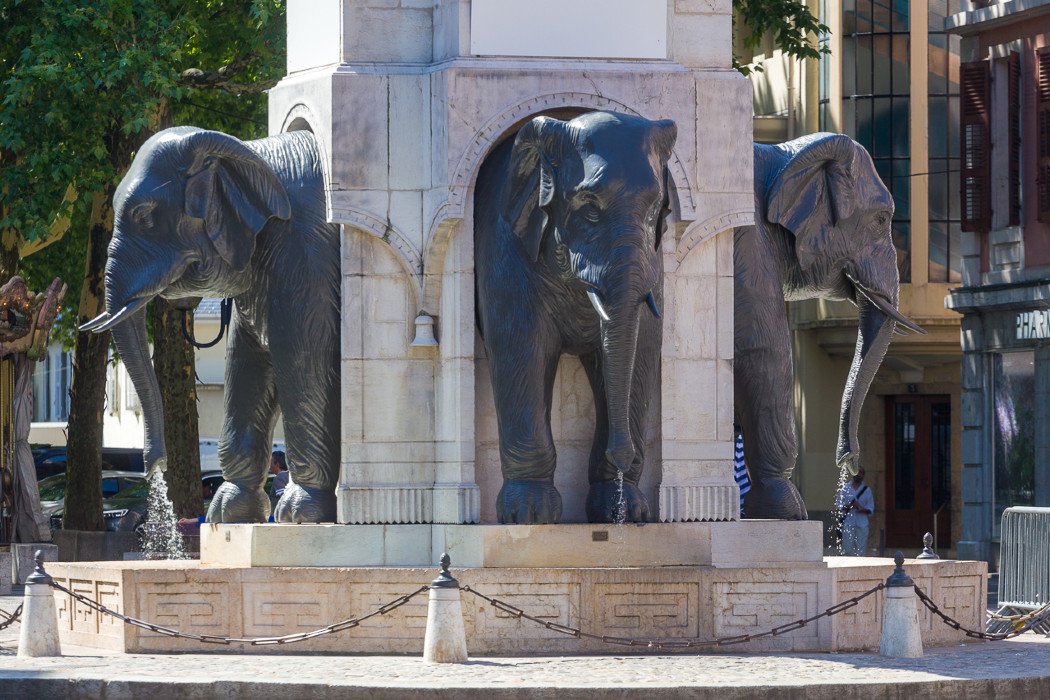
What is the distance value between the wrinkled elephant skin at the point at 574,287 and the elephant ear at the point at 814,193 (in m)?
2.08

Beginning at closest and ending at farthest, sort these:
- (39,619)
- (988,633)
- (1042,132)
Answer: (39,619), (988,633), (1042,132)

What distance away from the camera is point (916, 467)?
37.2 m

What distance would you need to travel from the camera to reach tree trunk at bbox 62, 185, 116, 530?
28.5 meters

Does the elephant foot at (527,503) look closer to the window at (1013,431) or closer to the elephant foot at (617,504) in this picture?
the elephant foot at (617,504)

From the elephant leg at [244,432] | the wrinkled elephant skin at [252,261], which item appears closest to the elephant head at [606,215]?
the wrinkled elephant skin at [252,261]

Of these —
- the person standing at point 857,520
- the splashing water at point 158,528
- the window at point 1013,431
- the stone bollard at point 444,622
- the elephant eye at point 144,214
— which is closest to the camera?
the stone bollard at point 444,622

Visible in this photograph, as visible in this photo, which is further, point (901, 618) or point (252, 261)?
point (252, 261)

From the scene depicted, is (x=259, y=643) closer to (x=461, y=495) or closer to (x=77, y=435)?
(x=461, y=495)

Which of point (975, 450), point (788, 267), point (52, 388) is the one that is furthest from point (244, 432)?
point (52, 388)

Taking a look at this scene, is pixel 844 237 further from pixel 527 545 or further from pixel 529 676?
pixel 529 676

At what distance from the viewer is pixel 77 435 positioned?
2878 centimetres

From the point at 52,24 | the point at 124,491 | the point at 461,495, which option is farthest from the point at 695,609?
the point at 124,491

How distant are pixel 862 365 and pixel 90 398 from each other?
45.1 ft

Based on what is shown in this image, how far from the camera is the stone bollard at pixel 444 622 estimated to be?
13.5 m
